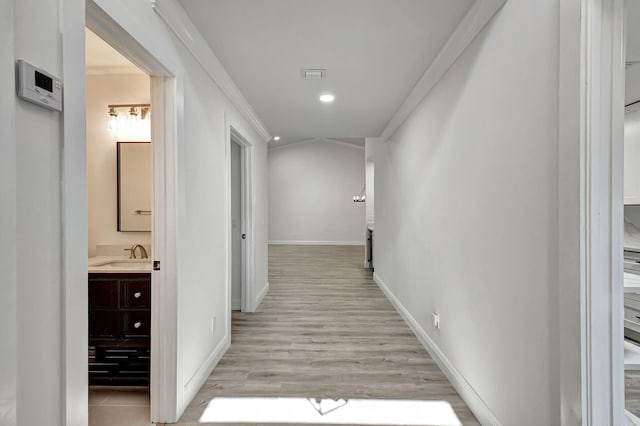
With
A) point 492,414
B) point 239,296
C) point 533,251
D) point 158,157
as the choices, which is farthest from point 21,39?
point 239,296

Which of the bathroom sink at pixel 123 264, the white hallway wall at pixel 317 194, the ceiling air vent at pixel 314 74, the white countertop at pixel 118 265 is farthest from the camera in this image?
the white hallway wall at pixel 317 194

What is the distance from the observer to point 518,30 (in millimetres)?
1519

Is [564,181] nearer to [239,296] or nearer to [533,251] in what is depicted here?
[533,251]

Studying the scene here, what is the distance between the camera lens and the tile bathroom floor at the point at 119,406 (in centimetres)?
194

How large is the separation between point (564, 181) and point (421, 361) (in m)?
2.03

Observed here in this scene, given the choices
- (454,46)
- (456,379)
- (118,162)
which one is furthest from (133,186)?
(456,379)

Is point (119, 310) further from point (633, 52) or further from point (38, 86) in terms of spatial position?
point (633, 52)

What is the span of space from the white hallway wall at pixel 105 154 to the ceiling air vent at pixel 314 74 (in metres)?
1.33

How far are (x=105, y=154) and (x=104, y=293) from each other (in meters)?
1.21

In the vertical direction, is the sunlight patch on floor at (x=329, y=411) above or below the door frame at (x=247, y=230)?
below

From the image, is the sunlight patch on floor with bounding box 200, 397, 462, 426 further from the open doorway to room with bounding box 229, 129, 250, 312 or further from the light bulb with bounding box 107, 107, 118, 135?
the light bulb with bounding box 107, 107, 118, 135

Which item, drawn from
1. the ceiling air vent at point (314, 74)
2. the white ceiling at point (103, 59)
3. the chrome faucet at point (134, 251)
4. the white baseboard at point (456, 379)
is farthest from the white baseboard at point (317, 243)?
the white ceiling at point (103, 59)

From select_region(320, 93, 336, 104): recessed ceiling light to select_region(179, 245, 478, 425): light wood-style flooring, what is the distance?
2.38 metres

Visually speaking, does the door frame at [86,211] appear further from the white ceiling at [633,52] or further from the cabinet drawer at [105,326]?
the white ceiling at [633,52]
